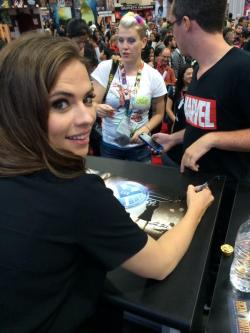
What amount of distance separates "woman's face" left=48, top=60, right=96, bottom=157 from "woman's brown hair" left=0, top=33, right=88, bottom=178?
2cm

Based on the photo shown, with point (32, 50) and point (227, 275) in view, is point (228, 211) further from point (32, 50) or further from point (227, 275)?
point (32, 50)

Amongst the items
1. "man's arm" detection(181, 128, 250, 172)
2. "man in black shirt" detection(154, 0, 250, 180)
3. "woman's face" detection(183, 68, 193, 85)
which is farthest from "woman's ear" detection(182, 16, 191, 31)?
"woman's face" detection(183, 68, 193, 85)

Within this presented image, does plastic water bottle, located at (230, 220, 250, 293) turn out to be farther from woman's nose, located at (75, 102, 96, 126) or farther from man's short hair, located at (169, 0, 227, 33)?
man's short hair, located at (169, 0, 227, 33)

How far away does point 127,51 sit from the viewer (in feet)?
5.58

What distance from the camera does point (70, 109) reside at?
28.6 inches

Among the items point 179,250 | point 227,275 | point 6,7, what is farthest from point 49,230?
point 6,7

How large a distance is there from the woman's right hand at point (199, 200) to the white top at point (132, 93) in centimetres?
78

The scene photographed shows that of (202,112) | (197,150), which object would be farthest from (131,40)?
(197,150)

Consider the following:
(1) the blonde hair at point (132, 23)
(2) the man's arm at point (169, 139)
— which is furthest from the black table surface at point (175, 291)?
(1) the blonde hair at point (132, 23)

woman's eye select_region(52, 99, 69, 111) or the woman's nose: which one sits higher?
woman's eye select_region(52, 99, 69, 111)

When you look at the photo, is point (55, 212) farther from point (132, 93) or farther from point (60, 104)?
point (132, 93)

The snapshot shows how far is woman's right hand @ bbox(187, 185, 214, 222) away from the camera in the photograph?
94 cm

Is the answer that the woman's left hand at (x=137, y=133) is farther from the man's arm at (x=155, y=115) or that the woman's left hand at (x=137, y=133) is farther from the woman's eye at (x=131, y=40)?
the woman's eye at (x=131, y=40)

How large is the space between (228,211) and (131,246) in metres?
0.65
